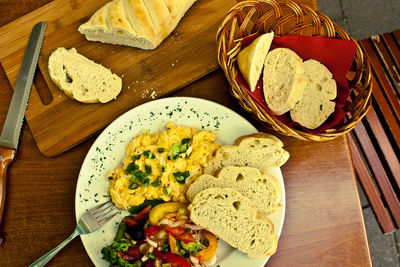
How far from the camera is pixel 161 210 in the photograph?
2.13 m

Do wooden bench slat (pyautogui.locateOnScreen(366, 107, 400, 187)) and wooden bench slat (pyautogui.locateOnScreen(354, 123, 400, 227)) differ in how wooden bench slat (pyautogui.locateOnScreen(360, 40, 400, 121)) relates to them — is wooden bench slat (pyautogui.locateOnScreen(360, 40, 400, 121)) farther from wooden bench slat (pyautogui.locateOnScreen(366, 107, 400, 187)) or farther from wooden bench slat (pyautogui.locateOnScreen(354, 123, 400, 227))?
wooden bench slat (pyautogui.locateOnScreen(354, 123, 400, 227))

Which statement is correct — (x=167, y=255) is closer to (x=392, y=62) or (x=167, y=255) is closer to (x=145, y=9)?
(x=145, y=9)

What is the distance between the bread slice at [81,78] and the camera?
231 cm

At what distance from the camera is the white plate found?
2.16 meters

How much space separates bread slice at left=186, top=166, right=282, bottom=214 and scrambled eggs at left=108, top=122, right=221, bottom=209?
8 cm

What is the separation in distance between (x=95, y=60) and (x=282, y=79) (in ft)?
4.45

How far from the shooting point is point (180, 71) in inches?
92.6

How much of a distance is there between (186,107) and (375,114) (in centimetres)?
152

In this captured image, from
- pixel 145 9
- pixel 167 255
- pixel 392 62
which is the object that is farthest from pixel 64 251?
pixel 392 62

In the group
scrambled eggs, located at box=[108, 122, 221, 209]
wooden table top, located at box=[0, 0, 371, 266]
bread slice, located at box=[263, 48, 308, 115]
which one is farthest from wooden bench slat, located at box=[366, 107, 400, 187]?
scrambled eggs, located at box=[108, 122, 221, 209]

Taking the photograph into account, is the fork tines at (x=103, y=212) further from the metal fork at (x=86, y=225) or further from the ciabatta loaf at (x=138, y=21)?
the ciabatta loaf at (x=138, y=21)

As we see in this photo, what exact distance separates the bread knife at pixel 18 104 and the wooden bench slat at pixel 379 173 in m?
2.49

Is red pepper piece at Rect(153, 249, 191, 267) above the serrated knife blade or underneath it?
underneath

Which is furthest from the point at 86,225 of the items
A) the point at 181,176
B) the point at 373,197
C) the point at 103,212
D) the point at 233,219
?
the point at 373,197
